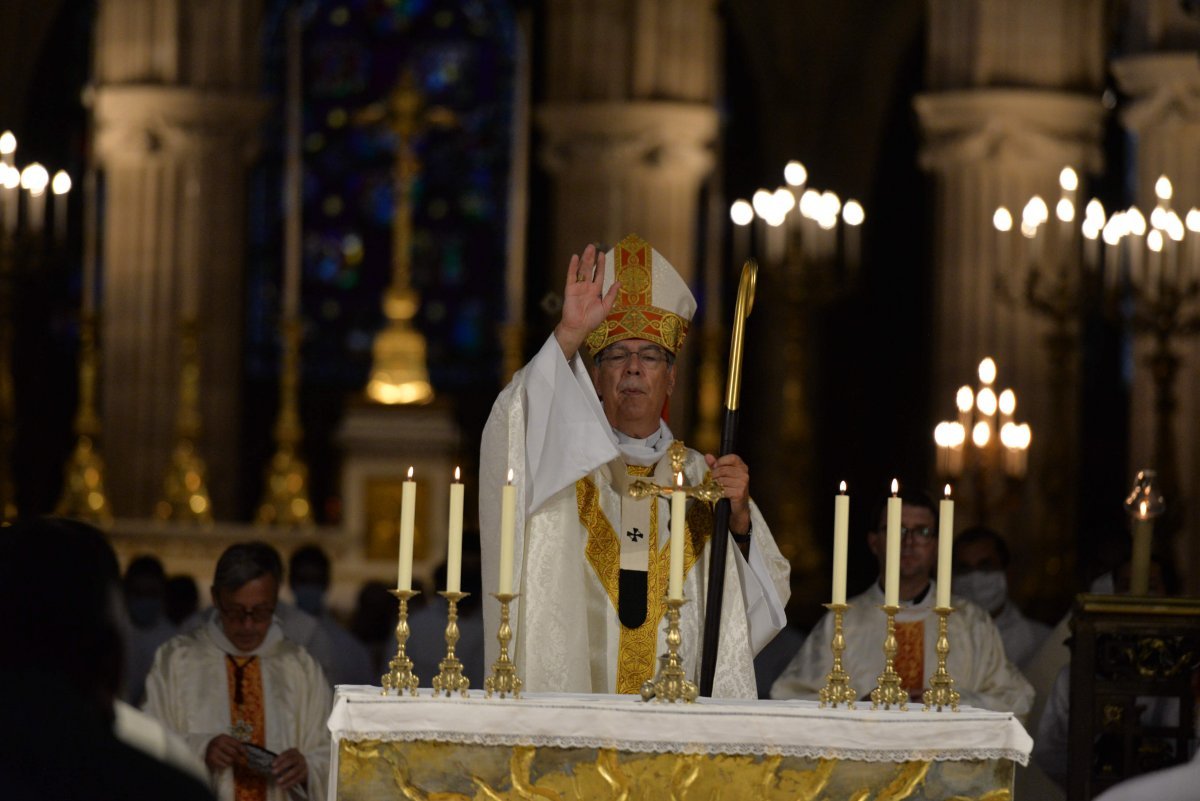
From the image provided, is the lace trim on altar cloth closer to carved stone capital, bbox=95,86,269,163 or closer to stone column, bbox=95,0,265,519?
stone column, bbox=95,0,265,519

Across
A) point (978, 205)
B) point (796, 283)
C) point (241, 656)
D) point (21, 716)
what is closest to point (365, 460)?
point (796, 283)

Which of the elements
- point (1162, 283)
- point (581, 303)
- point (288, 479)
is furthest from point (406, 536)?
point (288, 479)

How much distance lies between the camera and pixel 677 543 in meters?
5.19

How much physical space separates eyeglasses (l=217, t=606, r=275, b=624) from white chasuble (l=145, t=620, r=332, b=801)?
0.12 m

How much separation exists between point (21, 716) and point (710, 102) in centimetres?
1469

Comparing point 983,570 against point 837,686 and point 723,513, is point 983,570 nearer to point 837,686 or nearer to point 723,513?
point 723,513

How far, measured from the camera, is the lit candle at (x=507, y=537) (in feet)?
16.8

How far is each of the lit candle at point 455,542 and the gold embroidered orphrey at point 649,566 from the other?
96 cm

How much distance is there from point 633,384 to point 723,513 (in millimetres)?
538

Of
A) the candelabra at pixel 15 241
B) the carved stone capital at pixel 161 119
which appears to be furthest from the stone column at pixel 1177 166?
the candelabra at pixel 15 241

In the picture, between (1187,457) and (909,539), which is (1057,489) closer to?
(1187,457)

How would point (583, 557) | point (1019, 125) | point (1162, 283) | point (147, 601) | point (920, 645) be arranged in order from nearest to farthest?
point (583, 557), point (920, 645), point (147, 601), point (1162, 283), point (1019, 125)

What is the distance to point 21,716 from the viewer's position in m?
3.06

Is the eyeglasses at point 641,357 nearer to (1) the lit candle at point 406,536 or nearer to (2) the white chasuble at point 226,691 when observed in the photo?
(1) the lit candle at point 406,536
